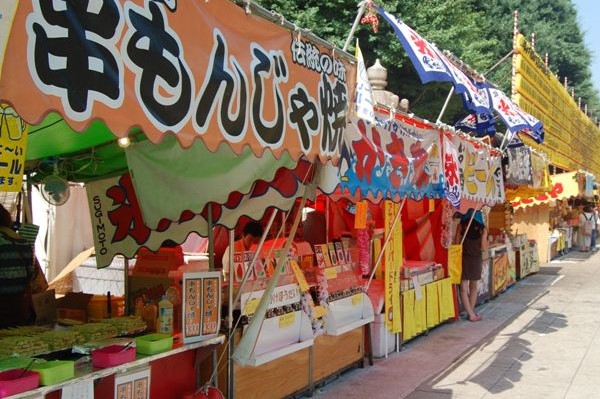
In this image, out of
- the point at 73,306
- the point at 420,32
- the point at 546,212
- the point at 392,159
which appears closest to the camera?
the point at 73,306

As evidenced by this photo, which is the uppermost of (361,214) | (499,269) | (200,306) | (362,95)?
(362,95)

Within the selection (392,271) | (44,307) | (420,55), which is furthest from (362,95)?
(44,307)

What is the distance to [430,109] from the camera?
17938mm

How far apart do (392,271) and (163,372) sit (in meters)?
3.77

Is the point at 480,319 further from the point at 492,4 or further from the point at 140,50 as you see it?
the point at 492,4

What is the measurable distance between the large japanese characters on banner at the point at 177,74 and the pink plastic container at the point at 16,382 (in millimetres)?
1524

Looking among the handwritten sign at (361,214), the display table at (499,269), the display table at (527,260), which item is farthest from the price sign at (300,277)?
the display table at (527,260)

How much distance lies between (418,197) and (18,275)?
4.07 metres

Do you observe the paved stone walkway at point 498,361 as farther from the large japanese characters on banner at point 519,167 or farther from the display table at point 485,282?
the large japanese characters on banner at point 519,167

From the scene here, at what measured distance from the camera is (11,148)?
132 inches

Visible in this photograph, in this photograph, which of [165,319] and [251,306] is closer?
[165,319]

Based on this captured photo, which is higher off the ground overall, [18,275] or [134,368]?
[18,275]

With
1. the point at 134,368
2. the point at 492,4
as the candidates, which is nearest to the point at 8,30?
the point at 134,368

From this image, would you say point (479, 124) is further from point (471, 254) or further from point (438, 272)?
point (438, 272)
